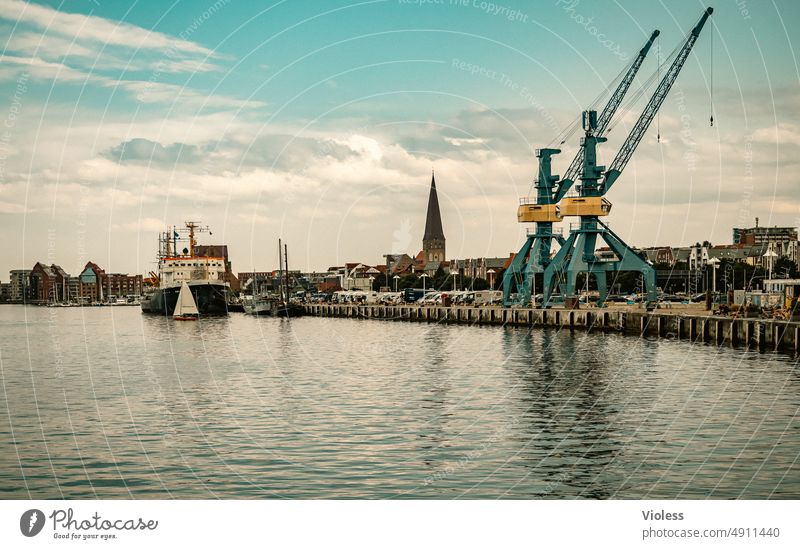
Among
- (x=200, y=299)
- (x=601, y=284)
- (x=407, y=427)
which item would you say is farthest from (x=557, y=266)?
(x=407, y=427)

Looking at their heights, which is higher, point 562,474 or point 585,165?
point 585,165

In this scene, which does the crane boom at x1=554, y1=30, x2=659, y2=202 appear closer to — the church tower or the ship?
the ship

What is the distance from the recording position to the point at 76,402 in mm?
26406

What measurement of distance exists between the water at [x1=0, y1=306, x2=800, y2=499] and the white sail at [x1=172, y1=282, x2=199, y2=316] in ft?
152

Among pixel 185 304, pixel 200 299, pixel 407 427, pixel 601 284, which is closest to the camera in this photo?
pixel 407 427

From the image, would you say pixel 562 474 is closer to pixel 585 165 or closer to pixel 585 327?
pixel 585 327

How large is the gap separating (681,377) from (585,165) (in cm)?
3551

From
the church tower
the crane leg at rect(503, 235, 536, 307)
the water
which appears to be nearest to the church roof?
the church tower

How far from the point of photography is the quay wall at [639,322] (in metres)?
41.6

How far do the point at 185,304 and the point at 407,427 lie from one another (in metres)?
69.1

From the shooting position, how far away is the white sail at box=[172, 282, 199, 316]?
287 ft

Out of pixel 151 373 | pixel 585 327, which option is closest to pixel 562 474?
pixel 151 373

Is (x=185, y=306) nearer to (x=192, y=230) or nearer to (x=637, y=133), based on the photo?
(x=192, y=230)

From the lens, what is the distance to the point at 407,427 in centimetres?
2167
